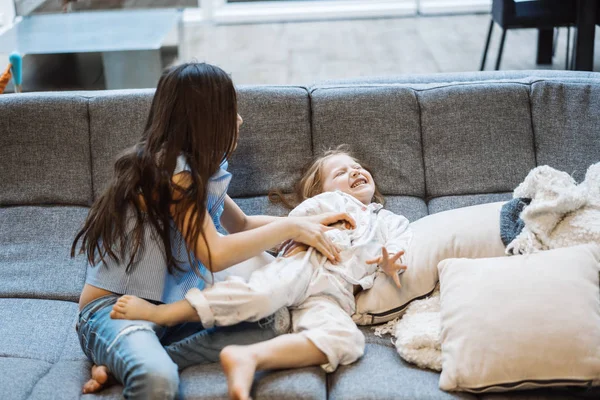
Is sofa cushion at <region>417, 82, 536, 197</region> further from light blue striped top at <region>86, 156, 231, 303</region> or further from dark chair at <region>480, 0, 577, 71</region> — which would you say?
dark chair at <region>480, 0, 577, 71</region>

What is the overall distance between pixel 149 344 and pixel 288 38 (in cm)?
429

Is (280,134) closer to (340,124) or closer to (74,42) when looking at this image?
(340,124)

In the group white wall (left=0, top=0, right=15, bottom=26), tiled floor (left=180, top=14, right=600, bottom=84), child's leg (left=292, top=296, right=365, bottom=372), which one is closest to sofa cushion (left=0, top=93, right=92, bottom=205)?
child's leg (left=292, top=296, right=365, bottom=372)

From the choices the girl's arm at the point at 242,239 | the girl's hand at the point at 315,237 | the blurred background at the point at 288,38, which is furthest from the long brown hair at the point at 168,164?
the blurred background at the point at 288,38

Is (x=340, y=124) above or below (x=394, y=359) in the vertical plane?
above

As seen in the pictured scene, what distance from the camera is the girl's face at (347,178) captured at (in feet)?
6.88

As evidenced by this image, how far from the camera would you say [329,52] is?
5234mm

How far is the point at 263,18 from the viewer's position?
605cm

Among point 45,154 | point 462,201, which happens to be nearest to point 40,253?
point 45,154

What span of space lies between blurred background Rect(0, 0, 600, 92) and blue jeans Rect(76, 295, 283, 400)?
269 cm

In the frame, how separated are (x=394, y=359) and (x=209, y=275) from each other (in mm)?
488

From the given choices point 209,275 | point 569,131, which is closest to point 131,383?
point 209,275

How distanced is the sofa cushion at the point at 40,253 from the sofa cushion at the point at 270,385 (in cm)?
60

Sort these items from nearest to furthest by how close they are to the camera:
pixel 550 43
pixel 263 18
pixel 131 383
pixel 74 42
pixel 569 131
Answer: pixel 131 383
pixel 569 131
pixel 74 42
pixel 550 43
pixel 263 18
